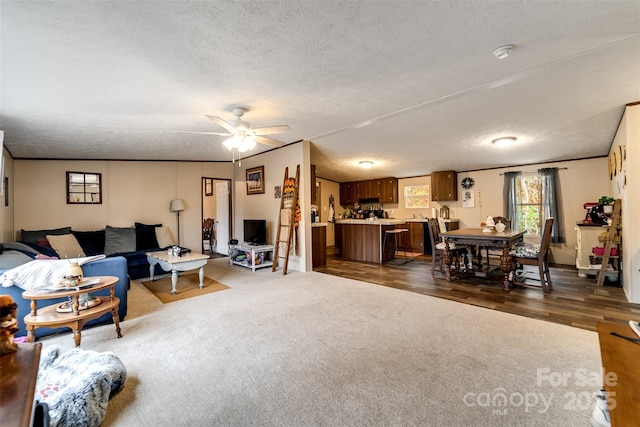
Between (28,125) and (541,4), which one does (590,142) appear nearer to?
(541,4)

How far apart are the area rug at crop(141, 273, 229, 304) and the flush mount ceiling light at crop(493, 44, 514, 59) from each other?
14.1 feet

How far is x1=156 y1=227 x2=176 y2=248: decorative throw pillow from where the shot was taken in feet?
19.2

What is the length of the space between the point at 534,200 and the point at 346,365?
664 cm

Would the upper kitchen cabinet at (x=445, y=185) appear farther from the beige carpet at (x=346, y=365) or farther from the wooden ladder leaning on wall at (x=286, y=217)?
the beige carpet at (x=346, y=365)

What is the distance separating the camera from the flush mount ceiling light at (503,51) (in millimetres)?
2268

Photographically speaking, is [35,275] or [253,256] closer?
[35,275]

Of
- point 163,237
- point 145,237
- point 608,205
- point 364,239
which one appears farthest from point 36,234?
point 608,205

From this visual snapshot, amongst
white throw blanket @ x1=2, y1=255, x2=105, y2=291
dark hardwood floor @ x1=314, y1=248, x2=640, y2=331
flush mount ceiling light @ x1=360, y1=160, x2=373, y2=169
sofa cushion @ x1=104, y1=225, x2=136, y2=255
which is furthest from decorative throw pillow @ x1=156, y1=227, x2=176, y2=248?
flush mount ceiling light @ x1=360, y1=160, x2=373, y2=169

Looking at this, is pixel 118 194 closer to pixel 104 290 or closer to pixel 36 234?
pixel 36 234

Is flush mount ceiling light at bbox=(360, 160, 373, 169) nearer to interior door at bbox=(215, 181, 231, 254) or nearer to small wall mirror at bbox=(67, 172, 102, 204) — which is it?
interior door at bbox=(215, 181, 231, 254)

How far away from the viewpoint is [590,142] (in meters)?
4.86

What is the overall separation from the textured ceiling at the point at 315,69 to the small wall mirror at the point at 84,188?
1.07 meters

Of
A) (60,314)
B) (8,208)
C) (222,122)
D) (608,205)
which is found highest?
(222,122)

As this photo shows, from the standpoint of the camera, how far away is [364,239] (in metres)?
6.51
